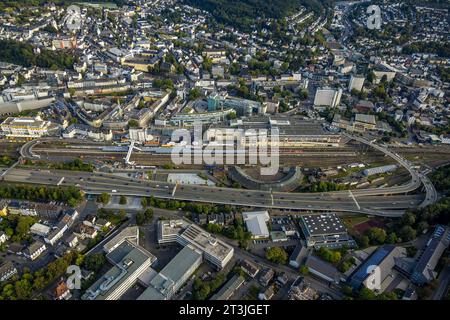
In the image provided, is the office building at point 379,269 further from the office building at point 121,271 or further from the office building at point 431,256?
the office building at point 121,271

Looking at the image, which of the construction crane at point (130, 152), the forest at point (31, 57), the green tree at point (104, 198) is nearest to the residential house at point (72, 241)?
the green tree at point (104, 198)

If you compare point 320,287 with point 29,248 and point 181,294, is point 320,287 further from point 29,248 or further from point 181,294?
point 29,248

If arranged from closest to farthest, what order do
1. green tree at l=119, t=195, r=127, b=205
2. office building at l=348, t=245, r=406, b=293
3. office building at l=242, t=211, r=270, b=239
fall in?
office building at l=348, t=245, r=406, b=293 < office building at l=242, t=211, r=270, b=239 < green tree at l=119, t=195, r=127, b=205

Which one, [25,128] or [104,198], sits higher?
[25,128]

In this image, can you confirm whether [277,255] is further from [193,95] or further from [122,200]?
[193,95]

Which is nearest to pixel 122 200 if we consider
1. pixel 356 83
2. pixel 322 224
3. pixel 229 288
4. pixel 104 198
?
pixel 104 198

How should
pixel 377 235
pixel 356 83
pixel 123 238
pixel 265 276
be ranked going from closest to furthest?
pixel 265 276 < pixel 123 238 < pixel 377 235 < pixel 356 83

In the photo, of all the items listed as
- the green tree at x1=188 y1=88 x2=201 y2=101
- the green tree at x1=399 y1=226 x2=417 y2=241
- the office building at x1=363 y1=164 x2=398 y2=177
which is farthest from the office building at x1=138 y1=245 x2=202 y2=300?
the green tree at x1=188 y1=88 x2=201 y2=101

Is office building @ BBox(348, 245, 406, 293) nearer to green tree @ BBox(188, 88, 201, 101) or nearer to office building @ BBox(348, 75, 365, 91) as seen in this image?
green tree @ BBox(188, 88, 201, 101)

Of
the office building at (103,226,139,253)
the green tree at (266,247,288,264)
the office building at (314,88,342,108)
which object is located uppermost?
the office building at (314,88,342,108)
